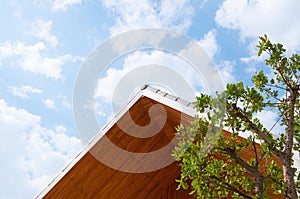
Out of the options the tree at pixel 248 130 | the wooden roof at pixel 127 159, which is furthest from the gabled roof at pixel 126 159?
the tree at pixel 248 130

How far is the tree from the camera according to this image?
1570mm

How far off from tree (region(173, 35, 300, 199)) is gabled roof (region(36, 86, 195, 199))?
38.2 inches

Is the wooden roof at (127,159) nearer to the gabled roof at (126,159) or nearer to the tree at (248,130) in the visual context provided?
the gabled roof at (126,159)

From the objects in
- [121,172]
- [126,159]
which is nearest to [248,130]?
[126,159]

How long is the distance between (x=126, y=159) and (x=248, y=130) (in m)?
1.72

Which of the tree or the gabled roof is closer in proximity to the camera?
the tree

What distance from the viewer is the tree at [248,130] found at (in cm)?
157

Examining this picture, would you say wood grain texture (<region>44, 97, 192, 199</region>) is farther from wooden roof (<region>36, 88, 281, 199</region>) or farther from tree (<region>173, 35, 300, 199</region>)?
tree (<region>173, 35, 300, 199</region>)

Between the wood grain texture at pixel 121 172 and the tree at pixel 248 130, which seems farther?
the wood grain texture at pixel 121 172

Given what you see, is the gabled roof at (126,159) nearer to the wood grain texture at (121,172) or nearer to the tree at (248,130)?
the wood grain texture at (121,172)

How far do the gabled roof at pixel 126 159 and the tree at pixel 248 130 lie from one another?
971 millimetres

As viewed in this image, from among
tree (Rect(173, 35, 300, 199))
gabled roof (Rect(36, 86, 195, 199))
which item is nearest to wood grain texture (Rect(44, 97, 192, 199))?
gabled roof (Rect(36, 86, 195, 199))

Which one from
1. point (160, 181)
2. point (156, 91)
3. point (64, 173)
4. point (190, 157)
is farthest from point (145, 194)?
point (190, 157)

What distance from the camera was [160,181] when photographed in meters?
3.66
